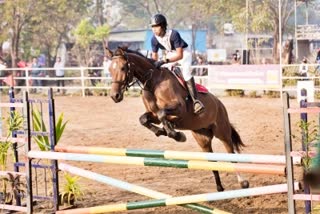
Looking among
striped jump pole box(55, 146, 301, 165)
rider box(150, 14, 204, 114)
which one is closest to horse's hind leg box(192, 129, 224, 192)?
rider box(150, 14, 204, 114)

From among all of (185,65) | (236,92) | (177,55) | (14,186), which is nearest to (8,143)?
(14,186)

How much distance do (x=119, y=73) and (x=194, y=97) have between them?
1.20m

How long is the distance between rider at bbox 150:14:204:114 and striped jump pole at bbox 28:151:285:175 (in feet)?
7.31

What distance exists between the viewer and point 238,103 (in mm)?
19594

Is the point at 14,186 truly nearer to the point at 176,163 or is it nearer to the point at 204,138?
the point at 176,163

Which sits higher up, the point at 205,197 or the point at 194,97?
the point at 194,97

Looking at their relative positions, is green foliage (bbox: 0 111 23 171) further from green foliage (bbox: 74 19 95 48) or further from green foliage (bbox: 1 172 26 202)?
green foliage (bbox: 74 19 95 48)

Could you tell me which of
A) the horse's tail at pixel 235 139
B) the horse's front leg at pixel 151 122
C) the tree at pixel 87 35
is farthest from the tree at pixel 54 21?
the horse's front leg at pixel 151 122

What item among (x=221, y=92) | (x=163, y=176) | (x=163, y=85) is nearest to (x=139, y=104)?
(x=221, y=92)

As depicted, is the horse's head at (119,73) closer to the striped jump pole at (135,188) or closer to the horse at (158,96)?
the horse at (158,96)

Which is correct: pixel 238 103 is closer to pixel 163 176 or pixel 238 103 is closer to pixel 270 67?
pixel 270 67

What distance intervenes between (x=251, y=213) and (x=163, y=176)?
267 cm

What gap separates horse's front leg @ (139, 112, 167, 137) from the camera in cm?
779

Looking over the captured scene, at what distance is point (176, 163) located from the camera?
17.7ft
